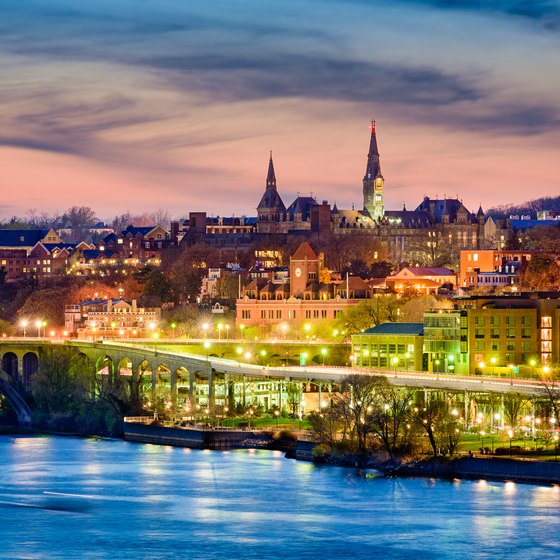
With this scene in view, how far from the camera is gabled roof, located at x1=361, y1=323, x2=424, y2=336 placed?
8925 cm

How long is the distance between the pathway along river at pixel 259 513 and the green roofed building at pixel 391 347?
22096 millimetres

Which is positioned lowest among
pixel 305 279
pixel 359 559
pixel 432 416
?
pixel 359 559

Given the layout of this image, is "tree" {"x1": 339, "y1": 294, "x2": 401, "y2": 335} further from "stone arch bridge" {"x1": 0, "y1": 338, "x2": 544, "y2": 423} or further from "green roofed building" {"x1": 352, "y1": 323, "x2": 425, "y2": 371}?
"green roofed building" {"x1": 352, "y1": 323, "x2": 425, "y2": 371}

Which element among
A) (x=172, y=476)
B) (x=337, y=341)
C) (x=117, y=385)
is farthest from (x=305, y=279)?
(x=172, y=476)

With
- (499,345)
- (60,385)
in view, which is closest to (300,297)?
(60,385)

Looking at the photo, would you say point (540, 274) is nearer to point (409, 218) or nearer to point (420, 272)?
point (420, 272)

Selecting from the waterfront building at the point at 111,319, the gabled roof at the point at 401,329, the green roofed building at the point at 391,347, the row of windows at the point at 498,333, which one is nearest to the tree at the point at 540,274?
the waterfront building at the point at 111,319

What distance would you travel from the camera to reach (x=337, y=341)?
106m

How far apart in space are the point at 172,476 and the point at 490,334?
2720 cm

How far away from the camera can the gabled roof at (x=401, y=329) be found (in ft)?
293

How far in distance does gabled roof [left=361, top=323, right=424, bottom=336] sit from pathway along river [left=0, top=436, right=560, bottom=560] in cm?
2315

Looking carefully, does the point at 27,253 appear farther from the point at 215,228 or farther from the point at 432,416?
the point at 432,416

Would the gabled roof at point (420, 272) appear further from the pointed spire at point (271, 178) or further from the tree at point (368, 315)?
the pointed spire at point (271, 178)

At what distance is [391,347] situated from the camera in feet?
292
